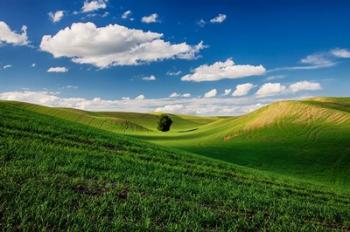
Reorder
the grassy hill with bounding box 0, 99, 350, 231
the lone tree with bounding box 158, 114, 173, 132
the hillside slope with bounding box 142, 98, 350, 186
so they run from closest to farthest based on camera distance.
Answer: the grassy hill with bounding box 0, 99, 350, 231 → the hillside slope with bounding box 142, 98, 350, 186 → the lone tree with bounding box 158, 114, 173, 132

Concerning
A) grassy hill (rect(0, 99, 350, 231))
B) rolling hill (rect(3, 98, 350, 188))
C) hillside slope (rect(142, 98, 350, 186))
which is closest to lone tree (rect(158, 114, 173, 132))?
rolling hill (rect(3, 98, 350, 188))

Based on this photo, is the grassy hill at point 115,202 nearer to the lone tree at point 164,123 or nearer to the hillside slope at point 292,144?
the hillside slope at point 292,144

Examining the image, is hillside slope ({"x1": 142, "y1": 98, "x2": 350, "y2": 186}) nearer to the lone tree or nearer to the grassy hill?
the grassy hill

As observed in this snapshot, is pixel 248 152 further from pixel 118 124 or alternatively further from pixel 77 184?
pixel 118 124

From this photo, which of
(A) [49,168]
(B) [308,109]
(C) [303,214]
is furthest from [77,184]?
(B) [308,109]

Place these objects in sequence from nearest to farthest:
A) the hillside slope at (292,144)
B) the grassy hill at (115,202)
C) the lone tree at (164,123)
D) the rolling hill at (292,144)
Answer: the grassy hill at (115,202)
the rolling hill at (292,144)
the hillside slope at (292,144)
the lone tree at (164,123)

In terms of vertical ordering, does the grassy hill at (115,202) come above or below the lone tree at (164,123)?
above

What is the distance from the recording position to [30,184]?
754 centimetres

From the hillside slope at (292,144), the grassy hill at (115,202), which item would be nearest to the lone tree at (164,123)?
the hillside slope at (292,144)

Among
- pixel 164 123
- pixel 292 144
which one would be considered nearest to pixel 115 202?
pixel 292 144

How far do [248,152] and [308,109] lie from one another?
31787 millimetres

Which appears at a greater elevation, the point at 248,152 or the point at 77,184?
the point at 77,184

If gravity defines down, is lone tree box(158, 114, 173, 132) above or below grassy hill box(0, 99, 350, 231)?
below

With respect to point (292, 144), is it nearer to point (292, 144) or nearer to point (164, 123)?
point (292, 144)
